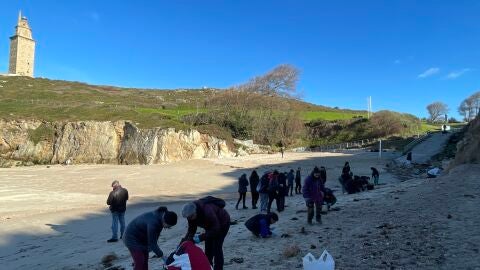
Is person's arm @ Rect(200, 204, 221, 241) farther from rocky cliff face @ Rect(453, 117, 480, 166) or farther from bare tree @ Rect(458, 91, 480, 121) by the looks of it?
bare tree @ Rect(458, 91, 480, 121)

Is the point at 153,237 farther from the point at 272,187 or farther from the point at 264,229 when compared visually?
the point at 272,187

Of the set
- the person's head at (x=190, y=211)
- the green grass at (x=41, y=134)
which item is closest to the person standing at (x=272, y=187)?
the person's head at (x=190, y=211)

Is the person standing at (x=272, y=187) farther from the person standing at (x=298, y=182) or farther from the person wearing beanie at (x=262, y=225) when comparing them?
the person standing at (x=298, y=182)

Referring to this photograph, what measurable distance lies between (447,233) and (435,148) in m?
36.4

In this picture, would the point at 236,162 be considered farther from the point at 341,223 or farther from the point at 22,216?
the point at 341,223

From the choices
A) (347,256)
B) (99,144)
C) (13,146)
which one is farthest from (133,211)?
(13,146)

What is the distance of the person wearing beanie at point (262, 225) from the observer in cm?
971

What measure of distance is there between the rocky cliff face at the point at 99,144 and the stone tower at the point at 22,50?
66363mm

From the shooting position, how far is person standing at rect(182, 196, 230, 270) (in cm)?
526

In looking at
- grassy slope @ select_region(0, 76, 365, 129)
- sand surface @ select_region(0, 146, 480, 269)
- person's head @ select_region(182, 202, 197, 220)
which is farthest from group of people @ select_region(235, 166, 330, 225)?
grassy slope @ select_region(0, 76, 365, 129)

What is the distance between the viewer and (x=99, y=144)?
160 ft

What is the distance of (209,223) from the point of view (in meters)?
5.55

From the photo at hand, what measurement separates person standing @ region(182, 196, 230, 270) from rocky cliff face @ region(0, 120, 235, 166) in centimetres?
3894

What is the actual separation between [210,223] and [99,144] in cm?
4611
